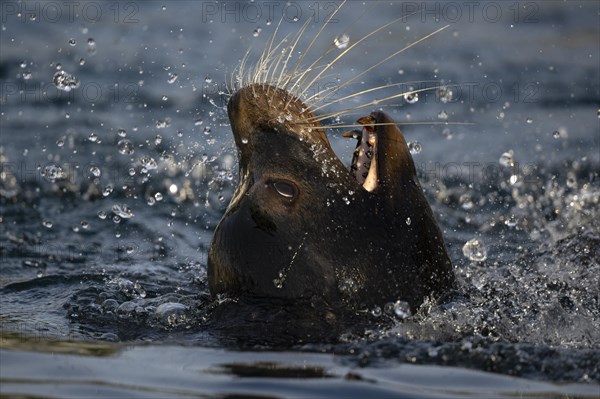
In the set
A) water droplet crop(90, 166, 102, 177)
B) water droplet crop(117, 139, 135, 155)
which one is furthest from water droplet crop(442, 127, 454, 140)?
water droplet crop(90, 166, 102, 177)

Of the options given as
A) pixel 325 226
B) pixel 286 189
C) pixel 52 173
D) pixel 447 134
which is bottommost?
pixel 325 226

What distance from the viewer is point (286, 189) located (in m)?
5.40

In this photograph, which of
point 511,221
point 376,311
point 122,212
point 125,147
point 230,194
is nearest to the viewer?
point 376,311

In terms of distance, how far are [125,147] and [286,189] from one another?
509 cm

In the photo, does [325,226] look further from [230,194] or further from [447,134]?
[447,134]

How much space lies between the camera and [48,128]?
11.1 meters

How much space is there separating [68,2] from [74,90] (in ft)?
8.11

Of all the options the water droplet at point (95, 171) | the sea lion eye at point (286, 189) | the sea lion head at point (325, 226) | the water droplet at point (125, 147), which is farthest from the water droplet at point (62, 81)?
the sea lion eye at point (286, 189)

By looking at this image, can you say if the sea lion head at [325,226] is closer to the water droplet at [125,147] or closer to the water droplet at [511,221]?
the water droplet at [511,221]

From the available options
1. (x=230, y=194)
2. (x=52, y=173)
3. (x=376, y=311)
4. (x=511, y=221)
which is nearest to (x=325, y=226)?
(x=376, y=311)

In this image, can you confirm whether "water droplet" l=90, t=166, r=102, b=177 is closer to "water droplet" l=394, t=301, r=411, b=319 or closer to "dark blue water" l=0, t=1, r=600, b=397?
"dark blue water" l=0, t=1, r=600, b=397

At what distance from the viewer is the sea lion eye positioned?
5.38 meters

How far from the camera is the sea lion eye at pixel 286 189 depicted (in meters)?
5.38

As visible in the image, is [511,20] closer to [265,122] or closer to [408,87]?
[408,87]
